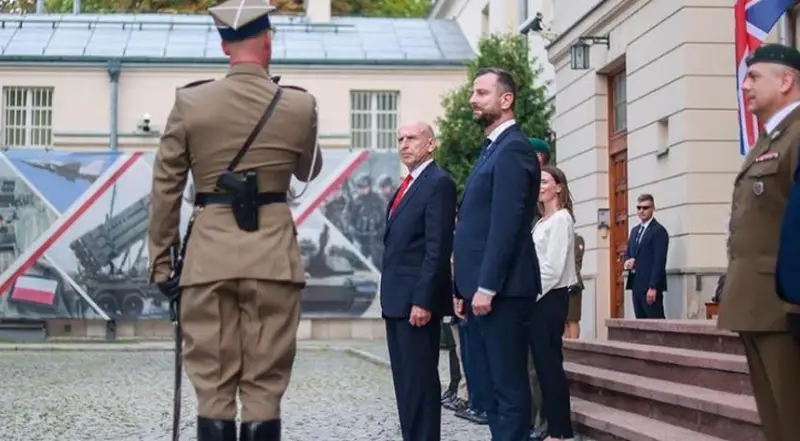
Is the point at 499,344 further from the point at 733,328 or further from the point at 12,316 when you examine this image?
the point at 12,316

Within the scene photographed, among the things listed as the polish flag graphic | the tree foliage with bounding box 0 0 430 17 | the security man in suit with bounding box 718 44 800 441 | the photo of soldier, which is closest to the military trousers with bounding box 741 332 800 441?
the security man in suit with bounding box 718 44 800 441

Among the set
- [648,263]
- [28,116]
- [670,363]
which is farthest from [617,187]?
[28,116]

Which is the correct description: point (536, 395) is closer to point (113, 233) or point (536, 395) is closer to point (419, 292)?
point (419, 292)

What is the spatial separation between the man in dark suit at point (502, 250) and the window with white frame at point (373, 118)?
2508 cm

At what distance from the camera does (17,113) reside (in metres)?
31.5

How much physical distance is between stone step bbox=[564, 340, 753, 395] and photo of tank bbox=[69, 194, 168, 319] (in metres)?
16.8

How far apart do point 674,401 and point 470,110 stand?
1575 cm

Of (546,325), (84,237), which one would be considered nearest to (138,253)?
(84,237)

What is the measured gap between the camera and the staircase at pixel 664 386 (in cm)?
801

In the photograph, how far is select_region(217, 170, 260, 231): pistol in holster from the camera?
17.8 feet

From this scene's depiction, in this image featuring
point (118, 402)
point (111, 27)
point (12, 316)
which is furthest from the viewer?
point (111, 27)

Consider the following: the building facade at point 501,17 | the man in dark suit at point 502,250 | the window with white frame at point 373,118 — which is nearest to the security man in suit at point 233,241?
the man in dark suit at point 502,250

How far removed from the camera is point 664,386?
30.2 feet

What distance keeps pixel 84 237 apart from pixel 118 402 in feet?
49.7
